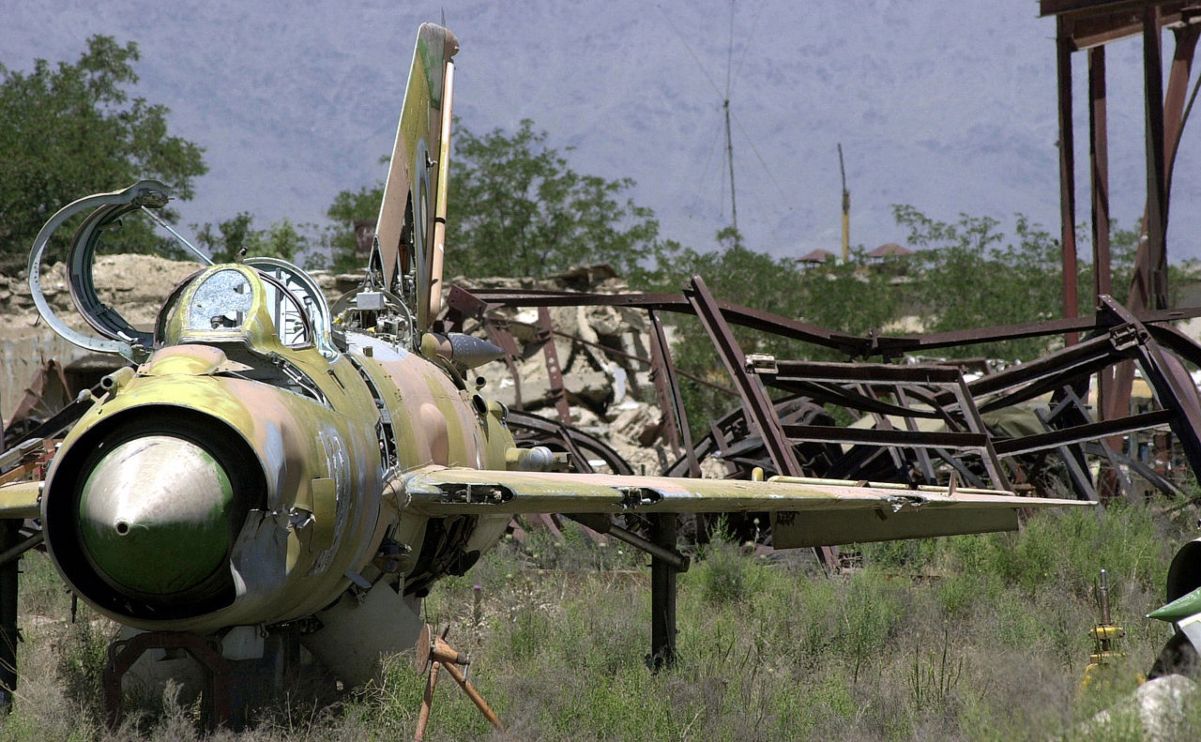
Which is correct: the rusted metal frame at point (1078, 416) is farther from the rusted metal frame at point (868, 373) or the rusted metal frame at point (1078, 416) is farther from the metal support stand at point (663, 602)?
the metal support stand at point (663, 602)

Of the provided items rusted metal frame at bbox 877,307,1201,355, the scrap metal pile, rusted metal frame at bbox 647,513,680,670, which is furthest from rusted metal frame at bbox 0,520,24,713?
rusted metal frame at bbox 877,307,1201,355

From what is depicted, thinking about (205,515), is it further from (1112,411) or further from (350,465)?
(1112,411)

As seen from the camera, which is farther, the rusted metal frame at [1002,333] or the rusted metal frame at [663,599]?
the rusted metal frame at [1002,333]

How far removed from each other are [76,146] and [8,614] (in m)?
33.9

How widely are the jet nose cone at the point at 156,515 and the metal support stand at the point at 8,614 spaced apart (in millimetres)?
3022

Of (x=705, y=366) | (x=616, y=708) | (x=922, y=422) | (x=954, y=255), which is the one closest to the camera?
(x=616, y=708)

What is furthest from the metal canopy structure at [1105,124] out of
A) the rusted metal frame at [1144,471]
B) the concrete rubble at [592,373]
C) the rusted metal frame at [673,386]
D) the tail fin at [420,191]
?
the concrete rubble at [592,373]

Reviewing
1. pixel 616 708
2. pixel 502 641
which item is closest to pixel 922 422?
pixel 502 641

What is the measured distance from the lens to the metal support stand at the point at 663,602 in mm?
8812

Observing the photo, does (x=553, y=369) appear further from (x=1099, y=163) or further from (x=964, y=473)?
(x=1099, y=163)

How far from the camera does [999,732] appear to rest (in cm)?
557

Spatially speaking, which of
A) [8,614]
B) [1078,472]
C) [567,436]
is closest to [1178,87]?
[1078,472]

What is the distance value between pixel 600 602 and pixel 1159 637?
4653 mm

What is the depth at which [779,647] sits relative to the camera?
31.7 ft
